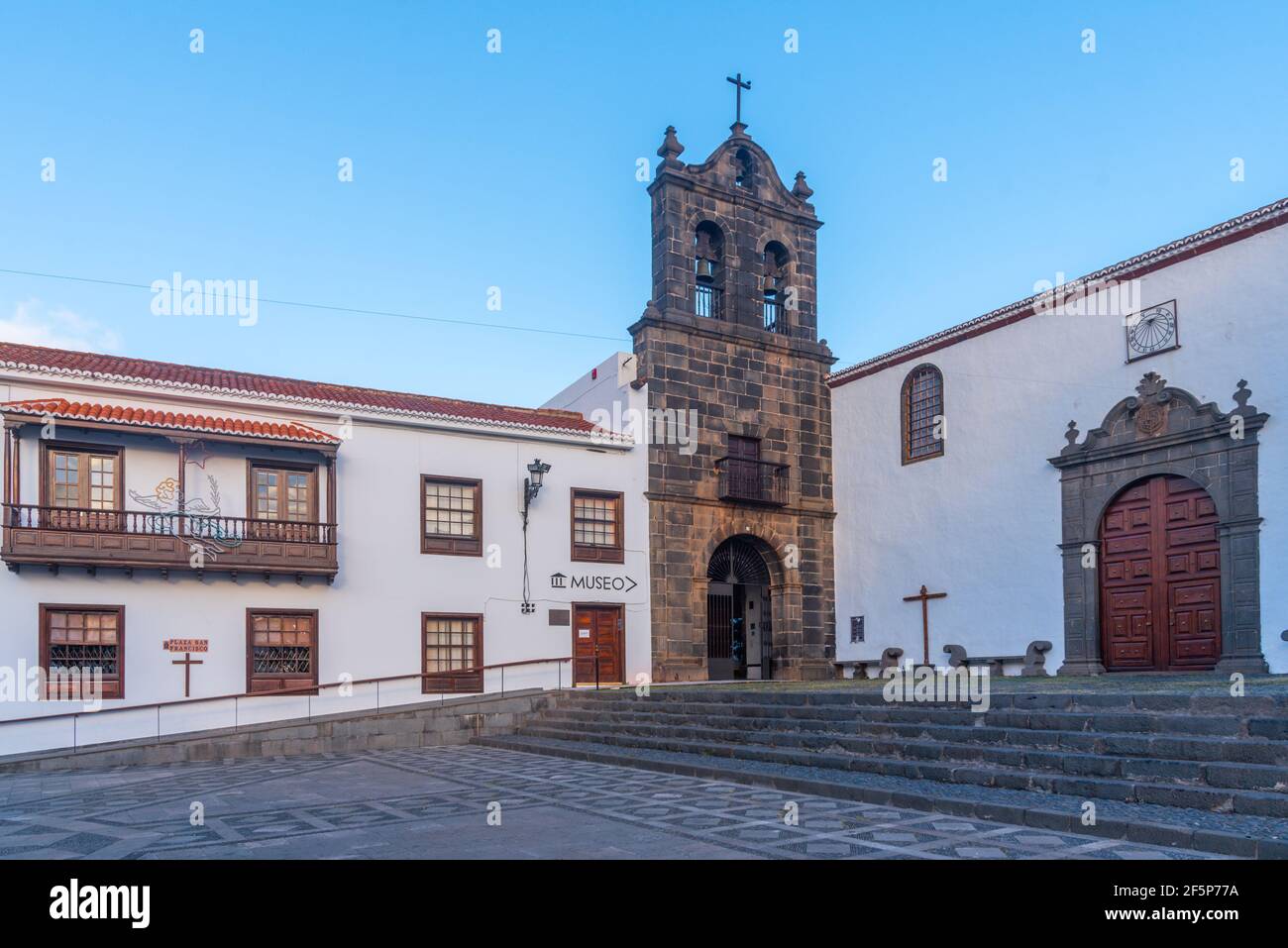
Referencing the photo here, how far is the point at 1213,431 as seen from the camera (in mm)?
13938

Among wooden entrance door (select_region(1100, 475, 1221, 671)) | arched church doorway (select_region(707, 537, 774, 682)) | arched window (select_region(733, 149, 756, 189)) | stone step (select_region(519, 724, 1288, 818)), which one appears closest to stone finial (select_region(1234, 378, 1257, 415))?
wooden entrance door (select_region(1100, 475, 1221, 671))

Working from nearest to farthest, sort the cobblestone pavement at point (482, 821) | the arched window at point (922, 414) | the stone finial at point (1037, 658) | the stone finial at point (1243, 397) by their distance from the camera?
the cobblestone pavement at point (482, 821) < the stone finial at point (1243, 397) < the stone finial at point (1037, 658) < the arched window at point (922, 414)

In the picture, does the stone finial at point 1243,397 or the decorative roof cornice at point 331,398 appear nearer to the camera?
the stone finial at point 1243,397

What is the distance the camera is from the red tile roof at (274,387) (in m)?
14.9

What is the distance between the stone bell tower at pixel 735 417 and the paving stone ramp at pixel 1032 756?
6.61 metres

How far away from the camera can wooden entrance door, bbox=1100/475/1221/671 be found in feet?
46.0

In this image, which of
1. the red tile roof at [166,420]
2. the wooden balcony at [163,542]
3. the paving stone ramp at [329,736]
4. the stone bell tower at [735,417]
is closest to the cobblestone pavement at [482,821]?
the paving stone ramp at [329,736]

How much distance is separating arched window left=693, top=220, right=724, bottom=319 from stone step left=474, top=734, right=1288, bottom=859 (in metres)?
11.0

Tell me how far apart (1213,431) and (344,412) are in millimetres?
12397

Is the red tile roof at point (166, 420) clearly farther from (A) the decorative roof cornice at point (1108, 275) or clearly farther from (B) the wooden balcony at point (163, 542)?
(A) the decorative roof cornice at point (1108, 275)

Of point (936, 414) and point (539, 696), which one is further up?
point (936, 414)

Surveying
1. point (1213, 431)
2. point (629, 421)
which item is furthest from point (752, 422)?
point (1213, 431)
